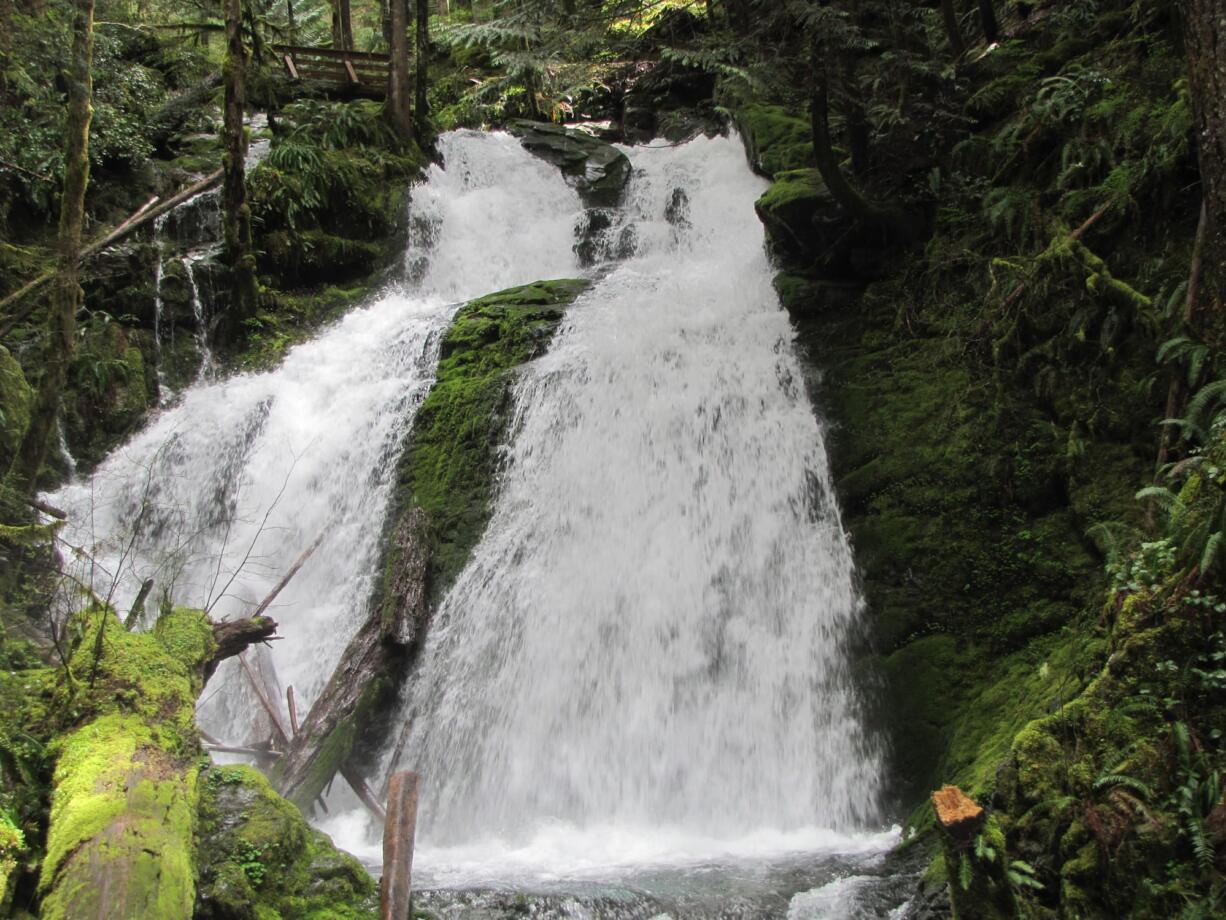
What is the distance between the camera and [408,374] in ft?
38.7

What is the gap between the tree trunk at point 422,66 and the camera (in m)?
16.3

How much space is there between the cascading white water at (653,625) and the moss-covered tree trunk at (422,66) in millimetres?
8890

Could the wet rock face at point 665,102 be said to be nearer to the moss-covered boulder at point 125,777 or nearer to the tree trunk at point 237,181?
the tree trunk at point 237,181

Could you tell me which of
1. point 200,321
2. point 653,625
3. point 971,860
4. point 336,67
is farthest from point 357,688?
point 336,67

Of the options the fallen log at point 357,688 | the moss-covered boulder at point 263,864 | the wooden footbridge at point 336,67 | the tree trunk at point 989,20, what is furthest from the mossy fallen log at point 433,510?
the wooden footbridge at point 336,67

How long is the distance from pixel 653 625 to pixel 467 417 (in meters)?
3.99

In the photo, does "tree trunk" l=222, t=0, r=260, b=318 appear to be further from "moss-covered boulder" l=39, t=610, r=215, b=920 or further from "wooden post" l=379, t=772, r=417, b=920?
"wooden post" l=379, t=772, r=417, b=920

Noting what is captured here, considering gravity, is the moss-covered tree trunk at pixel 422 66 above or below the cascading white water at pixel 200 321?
above

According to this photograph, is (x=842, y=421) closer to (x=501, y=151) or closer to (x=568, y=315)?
(x=568, y=315)

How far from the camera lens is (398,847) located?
405 cm

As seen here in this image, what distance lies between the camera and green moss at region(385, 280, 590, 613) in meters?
9.56

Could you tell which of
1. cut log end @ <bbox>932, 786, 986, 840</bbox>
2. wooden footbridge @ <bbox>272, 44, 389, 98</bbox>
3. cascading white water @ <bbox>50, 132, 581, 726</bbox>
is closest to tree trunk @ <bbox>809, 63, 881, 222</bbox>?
cascading white water @ <bbox>50, 132, 581, 726</bbox>

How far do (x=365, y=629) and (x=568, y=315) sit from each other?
5.65 metres

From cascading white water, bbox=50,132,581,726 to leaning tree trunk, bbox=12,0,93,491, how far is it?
3.35ft
